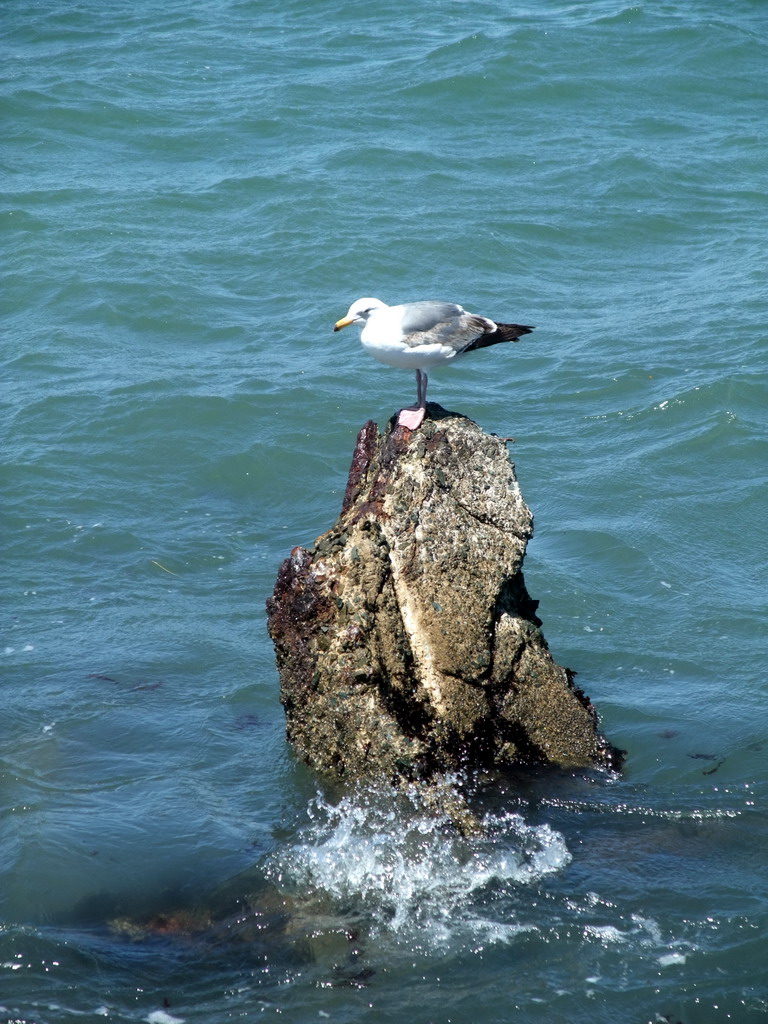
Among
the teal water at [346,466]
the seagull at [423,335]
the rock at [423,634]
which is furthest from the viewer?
the seagull at [423,335]

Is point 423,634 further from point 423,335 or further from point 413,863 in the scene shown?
point 423,335

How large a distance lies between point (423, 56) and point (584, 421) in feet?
37.5

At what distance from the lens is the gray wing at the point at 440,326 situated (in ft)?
19.9

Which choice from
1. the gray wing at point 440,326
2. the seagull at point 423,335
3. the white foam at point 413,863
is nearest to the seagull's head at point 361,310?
the seagull at point 423,335

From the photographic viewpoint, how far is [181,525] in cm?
919

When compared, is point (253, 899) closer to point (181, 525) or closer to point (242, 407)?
point (181, 525)

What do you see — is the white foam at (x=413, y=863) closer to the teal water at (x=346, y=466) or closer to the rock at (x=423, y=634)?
the teal water at (x=346, y=466)

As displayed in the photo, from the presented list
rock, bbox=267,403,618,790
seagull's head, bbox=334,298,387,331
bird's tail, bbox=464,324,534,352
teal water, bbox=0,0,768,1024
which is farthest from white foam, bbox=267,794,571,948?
seagull's head, bbox=334,298,387,331

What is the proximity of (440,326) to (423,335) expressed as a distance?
0.45 feet

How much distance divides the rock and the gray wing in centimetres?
64

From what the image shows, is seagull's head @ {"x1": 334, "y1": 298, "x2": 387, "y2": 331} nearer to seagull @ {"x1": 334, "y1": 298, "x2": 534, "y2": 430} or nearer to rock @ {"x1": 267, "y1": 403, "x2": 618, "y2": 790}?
seagull @ {"x1": 334, "y1": 298, "x2": 534, "y2": 430}

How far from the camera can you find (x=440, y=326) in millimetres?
6164

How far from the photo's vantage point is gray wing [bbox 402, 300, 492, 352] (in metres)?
6.07

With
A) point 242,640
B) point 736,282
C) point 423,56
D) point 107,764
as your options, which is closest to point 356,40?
point 423,56
